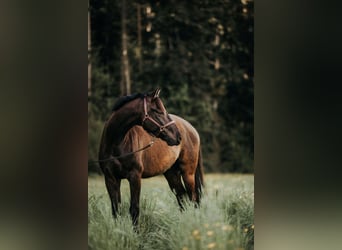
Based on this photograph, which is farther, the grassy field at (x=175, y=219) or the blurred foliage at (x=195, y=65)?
the blurred foliage at (x=195, y=65)

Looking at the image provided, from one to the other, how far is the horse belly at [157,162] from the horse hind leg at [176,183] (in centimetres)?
7

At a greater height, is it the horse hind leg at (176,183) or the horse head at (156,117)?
the horse head at (156,117)

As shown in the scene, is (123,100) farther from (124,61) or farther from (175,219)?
(175,219)

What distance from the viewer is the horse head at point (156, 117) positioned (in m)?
6.46

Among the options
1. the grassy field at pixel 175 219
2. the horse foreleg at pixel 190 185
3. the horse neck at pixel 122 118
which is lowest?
the grassy field at pixel 175 219

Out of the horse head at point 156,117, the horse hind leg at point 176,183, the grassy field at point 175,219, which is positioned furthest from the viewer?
the horse hind leg at point 176,183

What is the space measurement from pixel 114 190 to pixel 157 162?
531 mm

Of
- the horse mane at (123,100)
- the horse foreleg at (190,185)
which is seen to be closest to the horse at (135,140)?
the horse mane at (123,100)

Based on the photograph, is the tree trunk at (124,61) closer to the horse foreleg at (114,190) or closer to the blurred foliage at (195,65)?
the blurred foliage at (195,65)

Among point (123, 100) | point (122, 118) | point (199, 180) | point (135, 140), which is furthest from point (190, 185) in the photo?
point (123, 100)

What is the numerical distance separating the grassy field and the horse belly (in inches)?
2.9

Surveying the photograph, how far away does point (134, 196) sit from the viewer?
6.46 meters

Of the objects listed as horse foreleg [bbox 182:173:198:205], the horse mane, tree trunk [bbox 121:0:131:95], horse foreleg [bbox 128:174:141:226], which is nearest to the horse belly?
horse foreleg [bbox 128:174:141:226]
